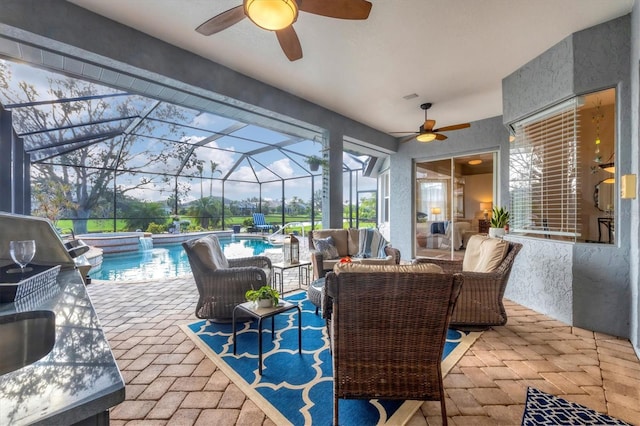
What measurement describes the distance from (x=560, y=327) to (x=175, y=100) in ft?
18.3

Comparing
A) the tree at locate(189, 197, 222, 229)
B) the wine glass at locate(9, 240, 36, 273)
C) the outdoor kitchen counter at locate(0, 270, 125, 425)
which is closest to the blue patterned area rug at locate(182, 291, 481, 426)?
the outdoor kitchen counter at locate(0, 270, 125, 425)

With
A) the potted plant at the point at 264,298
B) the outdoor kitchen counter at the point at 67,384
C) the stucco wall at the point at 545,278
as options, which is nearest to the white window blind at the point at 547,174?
the stucco wall at the point at 545,278

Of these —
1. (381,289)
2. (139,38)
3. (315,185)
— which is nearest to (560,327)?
(381,289)

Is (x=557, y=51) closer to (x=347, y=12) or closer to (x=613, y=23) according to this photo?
(x=613, y=23)

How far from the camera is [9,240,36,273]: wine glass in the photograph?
1.29 m

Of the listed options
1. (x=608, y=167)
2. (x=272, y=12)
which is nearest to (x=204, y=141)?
(x=272, y=12)

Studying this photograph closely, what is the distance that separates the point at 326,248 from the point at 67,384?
151 inches

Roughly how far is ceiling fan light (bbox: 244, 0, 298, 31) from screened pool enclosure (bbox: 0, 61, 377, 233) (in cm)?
255

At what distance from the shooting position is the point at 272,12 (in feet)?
6.06

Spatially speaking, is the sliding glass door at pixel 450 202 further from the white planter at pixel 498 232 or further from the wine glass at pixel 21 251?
the wine glass at pixel 21 251

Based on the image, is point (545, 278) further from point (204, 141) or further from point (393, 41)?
point (204, 141)

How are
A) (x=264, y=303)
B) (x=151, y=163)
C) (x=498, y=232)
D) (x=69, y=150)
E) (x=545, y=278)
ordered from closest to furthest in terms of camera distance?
(x=264, y=303) → (x=545, y=278) → (x=498, y=232) → (x=69, y=150) → (x=151, y=163)

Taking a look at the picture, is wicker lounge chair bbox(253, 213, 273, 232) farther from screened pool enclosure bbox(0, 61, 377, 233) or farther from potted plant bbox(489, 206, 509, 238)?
potted plant bbox(489, 206, 509, 238)

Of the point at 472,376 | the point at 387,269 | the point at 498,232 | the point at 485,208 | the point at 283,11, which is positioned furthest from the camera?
the point at 485,208
